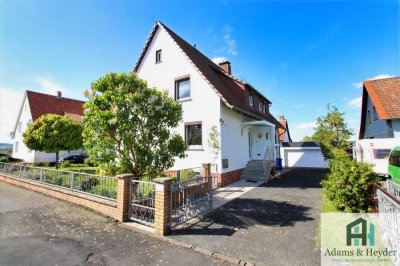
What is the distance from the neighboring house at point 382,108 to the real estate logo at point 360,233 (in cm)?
1259

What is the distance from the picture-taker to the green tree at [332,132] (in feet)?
75.3

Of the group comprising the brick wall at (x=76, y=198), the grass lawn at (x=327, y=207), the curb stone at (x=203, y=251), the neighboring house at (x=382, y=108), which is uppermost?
the neighboring house at (x=382, y=108)

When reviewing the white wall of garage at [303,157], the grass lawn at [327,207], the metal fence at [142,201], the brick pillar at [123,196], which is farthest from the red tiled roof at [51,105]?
the grass lawn at [327,207]

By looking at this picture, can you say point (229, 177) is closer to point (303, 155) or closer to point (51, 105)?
point (303, 155)

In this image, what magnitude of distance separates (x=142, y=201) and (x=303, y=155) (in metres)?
22.2

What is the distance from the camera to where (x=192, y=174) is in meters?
9.56

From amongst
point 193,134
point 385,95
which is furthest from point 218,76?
point 385,95

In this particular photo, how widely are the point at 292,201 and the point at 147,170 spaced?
5874 millimetres

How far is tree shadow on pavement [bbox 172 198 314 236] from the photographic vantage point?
5.74 meters

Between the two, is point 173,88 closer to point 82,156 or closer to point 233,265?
point 233,265

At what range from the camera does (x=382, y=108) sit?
15.0m

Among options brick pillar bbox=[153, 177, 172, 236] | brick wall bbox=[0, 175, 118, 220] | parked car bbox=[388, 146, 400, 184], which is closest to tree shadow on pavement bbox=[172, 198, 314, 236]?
brick pillar bbox=[153, 177, 172, 236]

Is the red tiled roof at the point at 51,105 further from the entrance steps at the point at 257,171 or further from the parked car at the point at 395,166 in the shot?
the parked car at the point at 395,166

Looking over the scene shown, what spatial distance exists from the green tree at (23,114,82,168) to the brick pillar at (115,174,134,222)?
11781 millimetres
